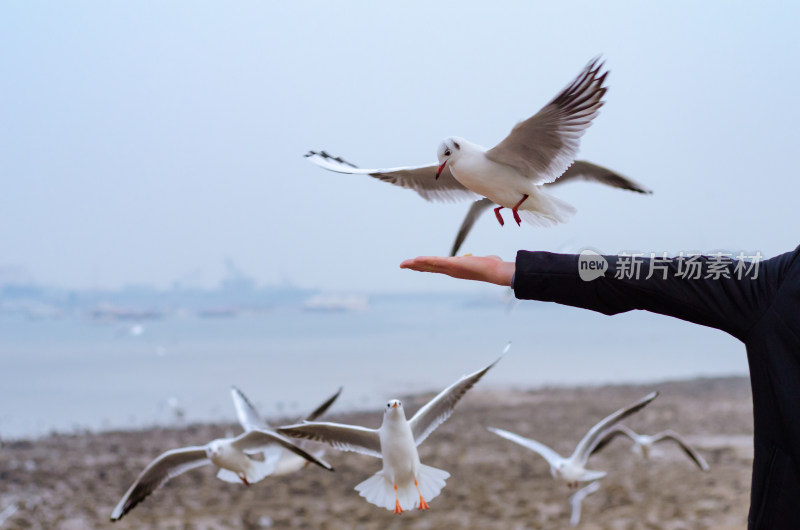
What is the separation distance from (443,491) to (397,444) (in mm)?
1971

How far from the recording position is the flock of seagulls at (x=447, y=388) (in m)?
0.84

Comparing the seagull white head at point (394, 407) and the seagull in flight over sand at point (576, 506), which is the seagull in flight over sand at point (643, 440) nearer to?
the seagull in flight over sand at point (576, 506)

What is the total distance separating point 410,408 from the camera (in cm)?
374

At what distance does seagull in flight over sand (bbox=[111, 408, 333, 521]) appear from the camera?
1479 millimetres

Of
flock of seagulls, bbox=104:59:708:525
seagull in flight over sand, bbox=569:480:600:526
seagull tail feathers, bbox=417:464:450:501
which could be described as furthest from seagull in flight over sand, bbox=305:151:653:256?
seagull in flight over sand, bbox=569:480:600:526

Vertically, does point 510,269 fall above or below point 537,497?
above

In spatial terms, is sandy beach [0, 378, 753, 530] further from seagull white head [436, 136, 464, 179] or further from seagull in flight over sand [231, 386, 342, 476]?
seagull white head [436, 136, 464, 179]

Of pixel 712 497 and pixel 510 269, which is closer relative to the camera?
pixel 510 269

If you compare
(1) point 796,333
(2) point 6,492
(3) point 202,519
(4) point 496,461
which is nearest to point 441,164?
(1) point 796,333

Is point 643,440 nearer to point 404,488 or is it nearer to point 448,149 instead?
point 404,488

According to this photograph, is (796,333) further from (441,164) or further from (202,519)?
(202,519)

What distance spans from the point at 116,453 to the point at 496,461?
5.74ft

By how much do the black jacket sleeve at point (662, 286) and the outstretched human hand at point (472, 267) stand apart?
0.02 m

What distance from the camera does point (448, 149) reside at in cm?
90
